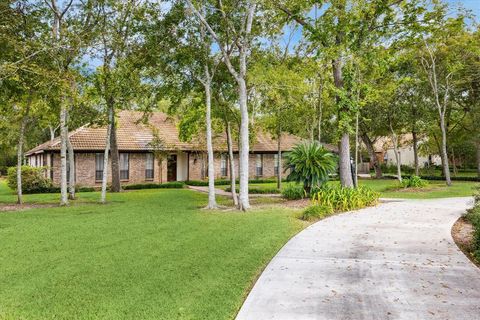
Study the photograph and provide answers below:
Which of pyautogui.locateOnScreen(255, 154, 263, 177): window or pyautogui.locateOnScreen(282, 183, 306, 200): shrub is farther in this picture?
pyautogui.locateOnScreen(255, 154, 263, 177): window

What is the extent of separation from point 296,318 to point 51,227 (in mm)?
7974

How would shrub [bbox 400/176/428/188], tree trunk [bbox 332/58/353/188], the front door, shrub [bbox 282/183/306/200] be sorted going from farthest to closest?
1. the front door
2. shrub [bbox 400/176/428/188]
3. shrub [bbox 282/183/306/200]
4. tree trunk [bbox 332/58/353/188]

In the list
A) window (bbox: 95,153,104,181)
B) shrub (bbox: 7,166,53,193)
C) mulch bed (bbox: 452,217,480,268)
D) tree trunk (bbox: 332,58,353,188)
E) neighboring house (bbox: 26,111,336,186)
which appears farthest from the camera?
window (bbox: 95,153,104,181)

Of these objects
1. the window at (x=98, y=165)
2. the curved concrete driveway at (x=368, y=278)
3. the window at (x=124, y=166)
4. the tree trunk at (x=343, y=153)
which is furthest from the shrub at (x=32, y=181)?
the curved concrete driveway at (x=368, y=278)

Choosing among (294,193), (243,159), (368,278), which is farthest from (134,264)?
(294,193)

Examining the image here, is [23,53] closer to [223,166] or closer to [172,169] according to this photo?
[172,169]

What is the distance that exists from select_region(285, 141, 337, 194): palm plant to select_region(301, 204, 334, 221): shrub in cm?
330

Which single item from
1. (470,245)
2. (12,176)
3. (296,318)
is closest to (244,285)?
(296,318)

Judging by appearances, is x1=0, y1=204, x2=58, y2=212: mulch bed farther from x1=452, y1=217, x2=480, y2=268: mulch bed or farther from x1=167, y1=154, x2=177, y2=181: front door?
x1=167, y1=154, x2=177, y2=181: front door

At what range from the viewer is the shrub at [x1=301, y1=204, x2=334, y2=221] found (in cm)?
1120

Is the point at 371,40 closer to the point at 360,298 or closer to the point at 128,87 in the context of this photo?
the point at 128,87

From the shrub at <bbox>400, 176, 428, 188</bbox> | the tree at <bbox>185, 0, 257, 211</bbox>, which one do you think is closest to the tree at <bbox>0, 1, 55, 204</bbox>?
the tree at <bbox>185, 0, 257, 211</bbox>

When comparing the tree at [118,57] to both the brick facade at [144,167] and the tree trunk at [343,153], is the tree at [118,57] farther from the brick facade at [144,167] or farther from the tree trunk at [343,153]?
the brick facade at [144,167]

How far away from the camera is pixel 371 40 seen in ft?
50.0
